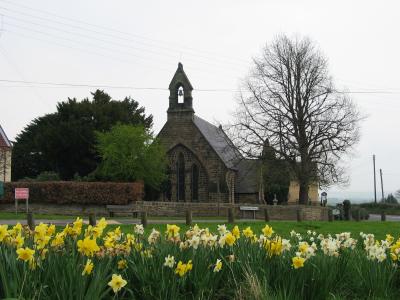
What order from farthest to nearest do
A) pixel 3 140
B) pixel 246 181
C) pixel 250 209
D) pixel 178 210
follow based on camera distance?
pixel 246 181 → pixel 3 140 → pixel 178 210 → pixel 250 209

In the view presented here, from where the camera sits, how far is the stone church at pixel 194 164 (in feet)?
149

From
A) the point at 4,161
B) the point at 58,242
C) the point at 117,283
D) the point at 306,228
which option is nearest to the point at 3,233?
the point at 58,242

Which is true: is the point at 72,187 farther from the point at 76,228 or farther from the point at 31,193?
the point at 76,228

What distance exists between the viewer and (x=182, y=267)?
196 inches

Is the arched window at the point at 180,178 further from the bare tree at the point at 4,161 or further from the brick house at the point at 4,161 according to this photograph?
the bare tree at the point at 4,161

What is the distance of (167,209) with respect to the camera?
113ft

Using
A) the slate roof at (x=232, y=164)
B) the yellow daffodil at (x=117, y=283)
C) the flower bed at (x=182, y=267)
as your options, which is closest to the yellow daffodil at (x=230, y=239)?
the flower bed at (x=182, y=267)

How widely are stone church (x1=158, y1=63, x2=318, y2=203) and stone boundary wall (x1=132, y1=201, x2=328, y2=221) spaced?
8986mm

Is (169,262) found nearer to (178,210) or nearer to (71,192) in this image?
(71,192)

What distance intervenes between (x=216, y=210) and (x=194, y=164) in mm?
11204

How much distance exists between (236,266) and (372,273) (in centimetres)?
173

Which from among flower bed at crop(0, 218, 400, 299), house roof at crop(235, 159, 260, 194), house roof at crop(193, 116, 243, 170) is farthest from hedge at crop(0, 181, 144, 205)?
flower bed at crop(0, 218, 400, 299)

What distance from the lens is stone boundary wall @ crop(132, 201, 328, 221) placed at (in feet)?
110

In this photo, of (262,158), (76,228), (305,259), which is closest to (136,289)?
(76,228)
